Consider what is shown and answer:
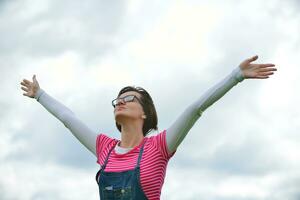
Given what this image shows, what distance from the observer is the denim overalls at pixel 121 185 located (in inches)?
266

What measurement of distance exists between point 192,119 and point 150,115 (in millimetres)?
1174

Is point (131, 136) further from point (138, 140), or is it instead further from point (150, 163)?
point (150, 163)

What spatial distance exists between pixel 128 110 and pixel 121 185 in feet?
3.69

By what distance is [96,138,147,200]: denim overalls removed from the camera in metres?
6.76

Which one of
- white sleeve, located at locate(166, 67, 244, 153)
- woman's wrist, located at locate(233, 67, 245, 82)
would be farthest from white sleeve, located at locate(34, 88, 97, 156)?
woman's wrist, located at locate(233, 67, 245, 82)

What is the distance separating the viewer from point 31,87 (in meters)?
8.70

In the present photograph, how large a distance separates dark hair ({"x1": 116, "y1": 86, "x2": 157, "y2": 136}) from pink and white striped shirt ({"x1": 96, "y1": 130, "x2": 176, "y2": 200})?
418mm

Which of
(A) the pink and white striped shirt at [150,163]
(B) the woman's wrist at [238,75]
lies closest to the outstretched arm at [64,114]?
(A) the pink and white striped shirt at [150,163]

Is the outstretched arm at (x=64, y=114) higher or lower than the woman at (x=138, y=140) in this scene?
higher

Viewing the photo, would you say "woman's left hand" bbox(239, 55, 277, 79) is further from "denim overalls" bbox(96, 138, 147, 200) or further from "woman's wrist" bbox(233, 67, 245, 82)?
A: "denim overalls" bbox(96, 138, 147, 200)

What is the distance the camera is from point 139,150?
283 inches

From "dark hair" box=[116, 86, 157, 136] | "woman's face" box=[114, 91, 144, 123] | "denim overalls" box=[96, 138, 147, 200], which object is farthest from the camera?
"dark hair" box=[116, 86, 157, 136]

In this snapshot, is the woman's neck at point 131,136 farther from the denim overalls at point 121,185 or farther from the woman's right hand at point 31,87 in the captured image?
the woman's right hand at point 31,87

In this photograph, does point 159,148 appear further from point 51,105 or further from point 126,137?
point 51,105
